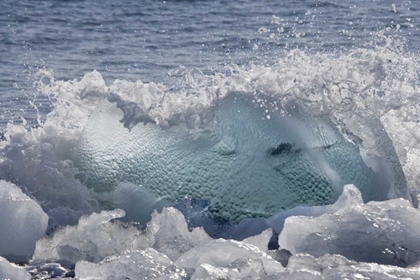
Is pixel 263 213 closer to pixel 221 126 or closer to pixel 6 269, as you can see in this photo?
pixel 221 126

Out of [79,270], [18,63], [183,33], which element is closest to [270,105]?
[79,270]

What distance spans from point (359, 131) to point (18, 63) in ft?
16.0

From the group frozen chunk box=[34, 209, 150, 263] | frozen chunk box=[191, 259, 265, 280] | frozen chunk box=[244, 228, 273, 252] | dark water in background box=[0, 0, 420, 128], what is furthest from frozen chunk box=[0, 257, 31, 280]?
dark water in background box=[0, 0, 420, 128]

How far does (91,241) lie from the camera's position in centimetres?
474

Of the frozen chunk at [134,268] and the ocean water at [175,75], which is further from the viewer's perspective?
the ocean water at [175,75]

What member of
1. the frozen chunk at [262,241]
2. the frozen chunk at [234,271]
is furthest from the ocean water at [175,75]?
the frozen chunk at [262,241]

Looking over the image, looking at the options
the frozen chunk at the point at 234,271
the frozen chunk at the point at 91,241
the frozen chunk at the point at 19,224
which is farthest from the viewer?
the frozen chunk at the point at 19,224

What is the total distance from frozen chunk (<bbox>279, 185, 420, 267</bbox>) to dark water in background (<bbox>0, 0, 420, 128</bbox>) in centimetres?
363

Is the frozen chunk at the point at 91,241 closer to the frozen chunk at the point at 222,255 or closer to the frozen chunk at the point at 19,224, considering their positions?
the frozen chunk at the point at 19,224

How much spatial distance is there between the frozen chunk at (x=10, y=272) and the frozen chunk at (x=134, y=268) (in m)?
0.25

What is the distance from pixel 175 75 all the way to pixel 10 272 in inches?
192

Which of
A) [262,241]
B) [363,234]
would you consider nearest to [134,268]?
[262,241]

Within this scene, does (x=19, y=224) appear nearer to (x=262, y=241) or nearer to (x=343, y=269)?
(x=262, y=241)

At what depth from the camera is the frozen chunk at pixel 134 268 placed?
3.95m
